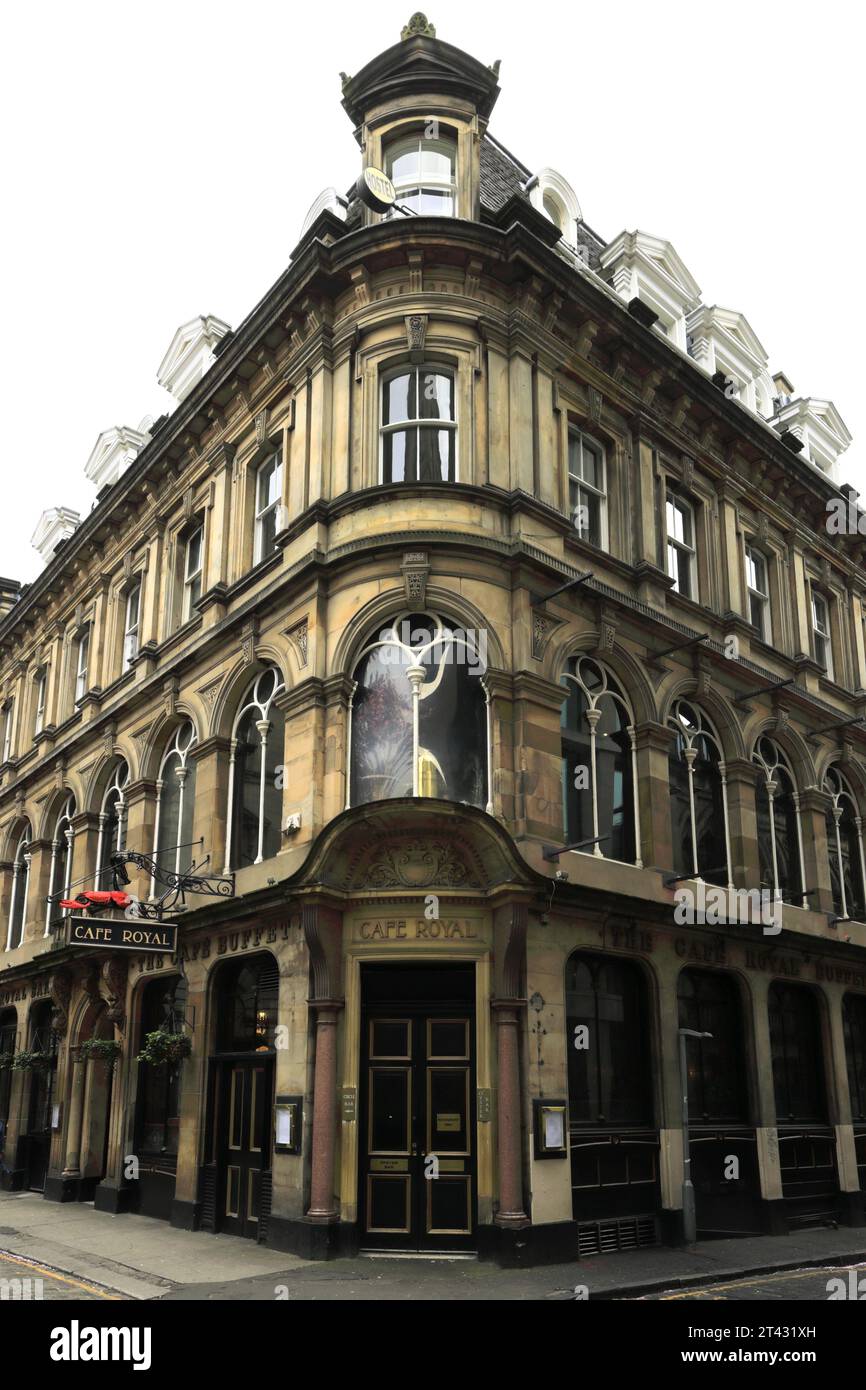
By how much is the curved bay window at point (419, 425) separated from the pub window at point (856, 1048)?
44.4ft

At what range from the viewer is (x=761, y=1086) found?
2003cm

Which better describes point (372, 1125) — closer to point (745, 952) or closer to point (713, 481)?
point (745, 952)

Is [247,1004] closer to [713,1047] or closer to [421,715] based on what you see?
[421,715]

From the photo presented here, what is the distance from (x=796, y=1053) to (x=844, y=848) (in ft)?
18.1

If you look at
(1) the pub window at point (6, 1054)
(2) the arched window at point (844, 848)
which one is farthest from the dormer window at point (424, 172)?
(1) the pub window at point (6, 1054)

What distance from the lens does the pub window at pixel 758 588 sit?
24969mm

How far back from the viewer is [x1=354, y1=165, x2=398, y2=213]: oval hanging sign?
19453 mm

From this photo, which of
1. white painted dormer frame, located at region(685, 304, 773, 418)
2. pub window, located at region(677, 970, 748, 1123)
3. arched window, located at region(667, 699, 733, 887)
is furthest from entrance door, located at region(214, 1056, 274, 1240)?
white painted dormer frame, located at region(685, 304, 773, 418)

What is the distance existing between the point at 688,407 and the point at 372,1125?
49.0ft

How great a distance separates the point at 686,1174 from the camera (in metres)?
17.6

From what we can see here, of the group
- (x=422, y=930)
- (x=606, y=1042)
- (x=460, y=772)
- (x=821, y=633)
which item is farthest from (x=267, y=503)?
(x=821, y=633)
